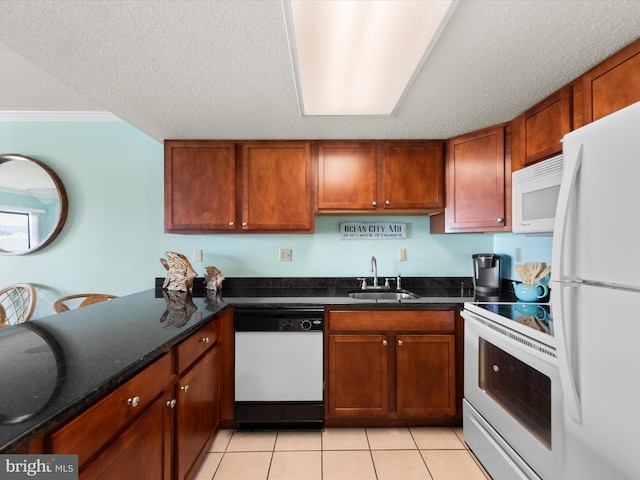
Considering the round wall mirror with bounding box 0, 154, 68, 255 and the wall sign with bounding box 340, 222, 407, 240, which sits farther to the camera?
the wall sign with bounding box 340, 222, 407, 240

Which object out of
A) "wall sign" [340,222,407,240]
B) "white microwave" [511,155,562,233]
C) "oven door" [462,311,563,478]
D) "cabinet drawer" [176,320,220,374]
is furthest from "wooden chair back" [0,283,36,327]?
"white microwave" [511,155,562,233]

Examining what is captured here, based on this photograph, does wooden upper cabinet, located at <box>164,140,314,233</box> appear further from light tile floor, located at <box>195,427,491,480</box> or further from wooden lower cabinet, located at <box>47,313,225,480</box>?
light tile floor, located at <box>195,427,491,480</box>

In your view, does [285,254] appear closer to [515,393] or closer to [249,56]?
[249,56]

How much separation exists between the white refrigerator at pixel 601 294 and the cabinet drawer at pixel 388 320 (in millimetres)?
970

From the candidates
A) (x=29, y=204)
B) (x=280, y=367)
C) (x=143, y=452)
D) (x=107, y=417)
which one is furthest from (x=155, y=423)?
(x=29, y=204)

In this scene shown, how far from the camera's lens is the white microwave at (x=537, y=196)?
1440mm

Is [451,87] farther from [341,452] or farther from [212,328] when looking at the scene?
[341,452]

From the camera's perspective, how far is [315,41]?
130cm

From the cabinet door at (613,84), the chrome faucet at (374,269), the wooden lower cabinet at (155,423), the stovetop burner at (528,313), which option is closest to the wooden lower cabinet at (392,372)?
the stovetop burner at (528,313)

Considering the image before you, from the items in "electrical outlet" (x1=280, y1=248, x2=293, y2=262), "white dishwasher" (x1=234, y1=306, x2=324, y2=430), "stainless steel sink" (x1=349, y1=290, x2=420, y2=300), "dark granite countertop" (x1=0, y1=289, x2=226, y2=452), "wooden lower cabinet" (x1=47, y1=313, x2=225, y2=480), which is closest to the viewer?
"dark granite countertop" (x1=0, y1=289, x2=226, y2=452)

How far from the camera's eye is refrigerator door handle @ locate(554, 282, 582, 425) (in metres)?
0.99

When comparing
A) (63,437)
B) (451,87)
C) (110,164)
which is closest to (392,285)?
(451,87)

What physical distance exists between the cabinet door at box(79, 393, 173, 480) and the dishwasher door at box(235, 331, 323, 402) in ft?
2.38

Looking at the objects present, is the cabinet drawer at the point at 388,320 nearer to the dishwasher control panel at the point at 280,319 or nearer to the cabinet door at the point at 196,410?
the dishwasher control panel at the point at 280,319
